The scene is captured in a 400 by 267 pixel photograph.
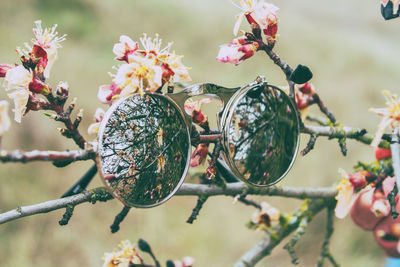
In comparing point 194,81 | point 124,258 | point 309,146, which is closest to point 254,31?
point 309,146

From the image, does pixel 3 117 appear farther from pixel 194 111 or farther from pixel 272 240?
pixel 272 240

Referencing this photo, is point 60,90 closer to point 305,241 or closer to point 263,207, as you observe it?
point 263,207

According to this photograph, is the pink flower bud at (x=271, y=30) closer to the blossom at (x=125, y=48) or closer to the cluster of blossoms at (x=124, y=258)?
the blossom at (x=125, y=48)

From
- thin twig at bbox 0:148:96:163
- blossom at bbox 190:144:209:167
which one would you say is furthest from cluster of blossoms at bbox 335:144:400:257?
thin twig at bbox 0:148:96:163

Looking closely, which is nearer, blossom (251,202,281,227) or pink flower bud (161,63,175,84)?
pink flower bud (161,63,175,84)

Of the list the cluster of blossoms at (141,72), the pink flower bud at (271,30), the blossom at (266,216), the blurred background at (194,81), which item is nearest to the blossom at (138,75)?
the cluster of blossoms at (141,72)

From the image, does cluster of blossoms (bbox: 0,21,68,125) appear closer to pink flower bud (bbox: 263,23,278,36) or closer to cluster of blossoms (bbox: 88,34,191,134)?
cluster of blossoms (bbox: 88,34,191,134)

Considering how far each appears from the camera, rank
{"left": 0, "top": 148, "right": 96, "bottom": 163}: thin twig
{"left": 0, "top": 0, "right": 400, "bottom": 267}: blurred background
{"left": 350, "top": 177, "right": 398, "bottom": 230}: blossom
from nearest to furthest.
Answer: {"left": 0, "top": 148, "right": 96, "bottom": 163}: thin twig
{"left": 350, "top": 177, "right": 398, "bottom": 230}: blossom
{"left": 0, "top": 0, "right": 400, "bottom": 267}: blurred background
